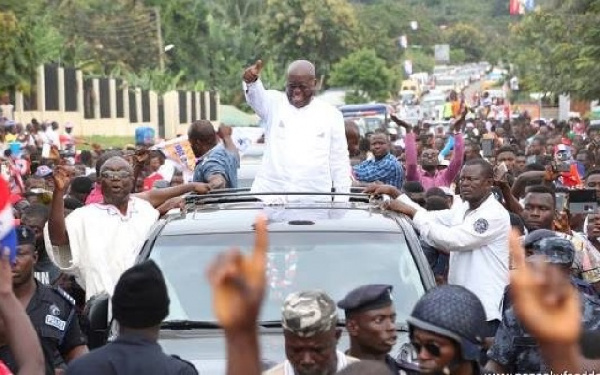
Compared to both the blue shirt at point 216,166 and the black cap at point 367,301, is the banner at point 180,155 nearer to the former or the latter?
the blue shirt at point 216,166

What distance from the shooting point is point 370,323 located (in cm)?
582

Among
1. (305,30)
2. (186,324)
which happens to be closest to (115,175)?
(186,324)

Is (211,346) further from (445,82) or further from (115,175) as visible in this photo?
(445,82)

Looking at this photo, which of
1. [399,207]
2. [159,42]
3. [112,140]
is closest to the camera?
[399,207]

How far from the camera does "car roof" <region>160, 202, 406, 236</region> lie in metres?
7.59

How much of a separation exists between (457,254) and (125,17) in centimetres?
6411

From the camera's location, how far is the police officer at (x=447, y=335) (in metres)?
4.96

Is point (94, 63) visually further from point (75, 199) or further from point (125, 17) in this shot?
point (75, 199)

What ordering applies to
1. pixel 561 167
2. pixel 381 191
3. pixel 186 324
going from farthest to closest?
pixel 561 167, pixel 381 191, pixel 186 324

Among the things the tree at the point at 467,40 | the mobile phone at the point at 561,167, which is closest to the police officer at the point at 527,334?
the mobile phone at the point at 561,167

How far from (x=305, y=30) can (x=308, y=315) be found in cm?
7353

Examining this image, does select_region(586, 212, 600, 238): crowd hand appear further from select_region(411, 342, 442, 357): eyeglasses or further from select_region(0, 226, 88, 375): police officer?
select_region(411, 342, 442, 357): eyeglasses

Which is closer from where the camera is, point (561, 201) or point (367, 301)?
point (367, 301)

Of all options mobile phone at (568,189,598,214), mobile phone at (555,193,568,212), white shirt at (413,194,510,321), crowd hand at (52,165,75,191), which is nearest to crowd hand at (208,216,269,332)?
white shirt at (413,194,510,321)
